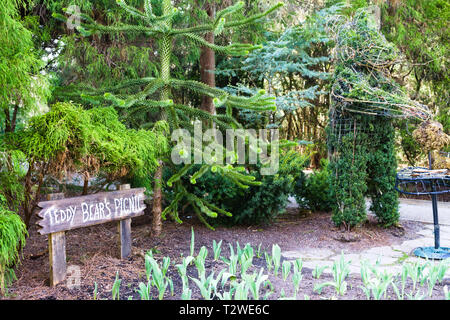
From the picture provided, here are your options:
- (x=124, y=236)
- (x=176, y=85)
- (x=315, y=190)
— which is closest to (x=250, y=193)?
(x=315, y=190)

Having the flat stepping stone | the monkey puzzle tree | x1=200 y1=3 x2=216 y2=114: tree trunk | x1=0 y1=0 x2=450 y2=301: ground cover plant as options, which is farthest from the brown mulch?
x1=200 y1=3 x2=216 y2=114: tree trunk

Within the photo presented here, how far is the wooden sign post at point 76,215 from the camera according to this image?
3.11m

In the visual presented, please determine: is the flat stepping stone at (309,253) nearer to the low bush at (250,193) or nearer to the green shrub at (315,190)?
the low bush at (250,193)

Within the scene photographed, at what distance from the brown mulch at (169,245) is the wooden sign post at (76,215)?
20 centimetres

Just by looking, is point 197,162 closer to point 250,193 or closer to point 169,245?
point 169,245

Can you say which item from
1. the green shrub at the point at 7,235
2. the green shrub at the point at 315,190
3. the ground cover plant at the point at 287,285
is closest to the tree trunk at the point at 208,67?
the green shrub at the point at 315,190

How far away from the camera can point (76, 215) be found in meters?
3.32

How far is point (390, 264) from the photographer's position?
4.18 metres

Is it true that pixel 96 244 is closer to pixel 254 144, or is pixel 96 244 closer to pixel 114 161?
pixel 114 161

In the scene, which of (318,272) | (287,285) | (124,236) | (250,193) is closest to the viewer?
(287,285)

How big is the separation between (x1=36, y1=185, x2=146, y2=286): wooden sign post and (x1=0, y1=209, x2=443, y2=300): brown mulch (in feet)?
0.64

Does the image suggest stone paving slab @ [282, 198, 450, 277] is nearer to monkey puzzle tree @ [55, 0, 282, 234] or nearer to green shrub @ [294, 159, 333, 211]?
monkey puzzle tree @ [55, 0, 282, 234]

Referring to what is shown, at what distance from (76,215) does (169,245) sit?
155 cm
